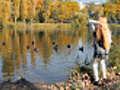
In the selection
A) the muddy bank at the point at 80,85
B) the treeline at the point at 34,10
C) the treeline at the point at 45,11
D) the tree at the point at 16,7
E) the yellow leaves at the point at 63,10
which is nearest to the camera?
the muddy bank at the point at 80,85

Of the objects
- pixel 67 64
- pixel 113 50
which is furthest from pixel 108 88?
pixel 67 64

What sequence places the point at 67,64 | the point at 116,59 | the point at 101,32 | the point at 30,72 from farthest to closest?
the point at 67,64
the point at 30,72
the point at 116,59
the point at 101,32

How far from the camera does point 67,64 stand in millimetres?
13016

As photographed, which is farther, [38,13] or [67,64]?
[38,13]

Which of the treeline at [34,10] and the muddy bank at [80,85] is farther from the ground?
the treeline at [34,10]

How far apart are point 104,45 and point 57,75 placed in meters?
4.17

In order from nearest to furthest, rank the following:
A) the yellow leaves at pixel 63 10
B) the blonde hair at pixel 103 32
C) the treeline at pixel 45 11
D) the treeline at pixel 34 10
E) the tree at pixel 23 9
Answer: the blonde hair at pixel 103 32 < the treeline at pixel 34 10 < the treeline at pixel 45 11 < the tree at pixel 23 9 < the yellow leaves at pixel 63 10

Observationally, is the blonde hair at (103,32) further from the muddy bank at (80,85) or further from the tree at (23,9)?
the tree at (23,9)

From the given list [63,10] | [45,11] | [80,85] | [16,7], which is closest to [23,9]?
[16,7]

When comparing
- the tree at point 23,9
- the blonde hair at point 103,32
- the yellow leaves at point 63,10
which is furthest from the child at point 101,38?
the yellow leaves at point 63,10

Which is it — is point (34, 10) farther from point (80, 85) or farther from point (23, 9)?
Result: point (80, 85)

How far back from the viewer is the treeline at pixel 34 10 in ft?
175

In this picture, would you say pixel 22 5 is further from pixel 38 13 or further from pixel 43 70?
pixel 43 70

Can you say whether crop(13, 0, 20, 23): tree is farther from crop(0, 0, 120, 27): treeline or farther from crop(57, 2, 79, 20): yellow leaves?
crop(57, 2, 79, 20): yellow leaves
